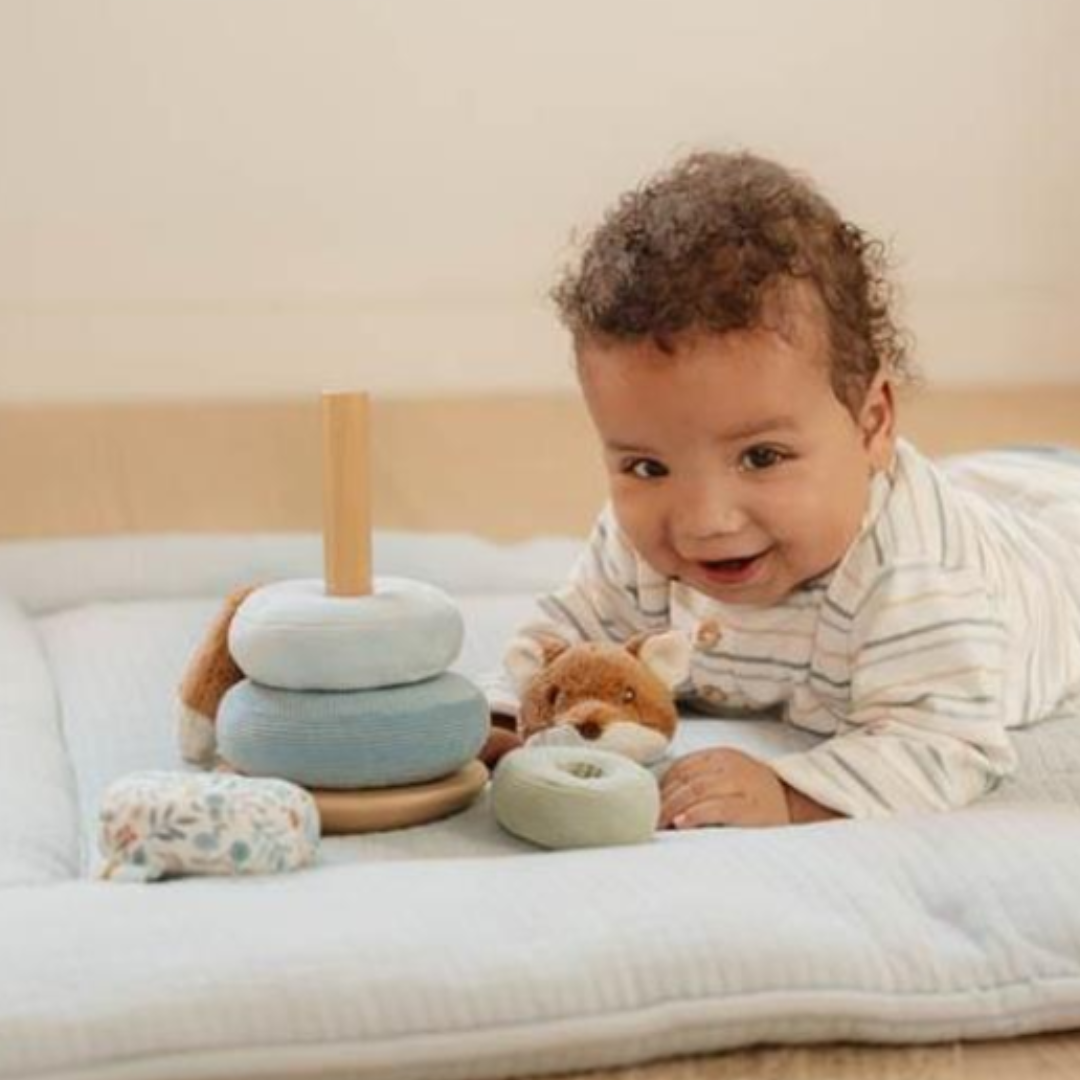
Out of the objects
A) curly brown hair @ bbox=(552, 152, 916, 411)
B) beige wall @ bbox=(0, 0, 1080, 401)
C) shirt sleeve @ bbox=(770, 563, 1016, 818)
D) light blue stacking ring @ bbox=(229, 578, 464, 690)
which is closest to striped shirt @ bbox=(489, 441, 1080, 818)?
shirt sleeve @ bbox=(770, 563, 1016, 818)

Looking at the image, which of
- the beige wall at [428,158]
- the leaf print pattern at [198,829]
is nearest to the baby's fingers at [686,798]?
the leaf print pattern at [198,829]

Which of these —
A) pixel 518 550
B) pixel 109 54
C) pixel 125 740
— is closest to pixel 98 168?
pixel 109 54

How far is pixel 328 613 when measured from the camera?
3.47ft

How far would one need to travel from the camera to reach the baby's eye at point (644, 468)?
3.86 ft

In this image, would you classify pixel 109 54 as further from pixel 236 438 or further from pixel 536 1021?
pixel 536 1021

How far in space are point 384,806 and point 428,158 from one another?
1.84 metres

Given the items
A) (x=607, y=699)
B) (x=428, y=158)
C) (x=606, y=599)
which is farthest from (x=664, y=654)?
(x=428, y=158)

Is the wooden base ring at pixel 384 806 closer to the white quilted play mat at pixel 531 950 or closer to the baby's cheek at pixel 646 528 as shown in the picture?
the white quilted play mat at pixel 531 950

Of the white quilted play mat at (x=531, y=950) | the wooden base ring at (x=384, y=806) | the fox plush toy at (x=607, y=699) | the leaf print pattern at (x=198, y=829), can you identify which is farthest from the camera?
the fox plush toy at (x=607, y=699)

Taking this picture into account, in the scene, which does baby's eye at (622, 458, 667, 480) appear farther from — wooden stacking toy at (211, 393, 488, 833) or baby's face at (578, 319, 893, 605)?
wooden stacking toy at (211, 393, 488, 833)

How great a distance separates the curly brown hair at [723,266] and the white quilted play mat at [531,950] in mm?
273

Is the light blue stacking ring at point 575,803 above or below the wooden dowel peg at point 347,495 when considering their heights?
below

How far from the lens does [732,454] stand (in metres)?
1.15

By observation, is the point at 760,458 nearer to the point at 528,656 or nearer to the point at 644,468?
the point at 644,468
